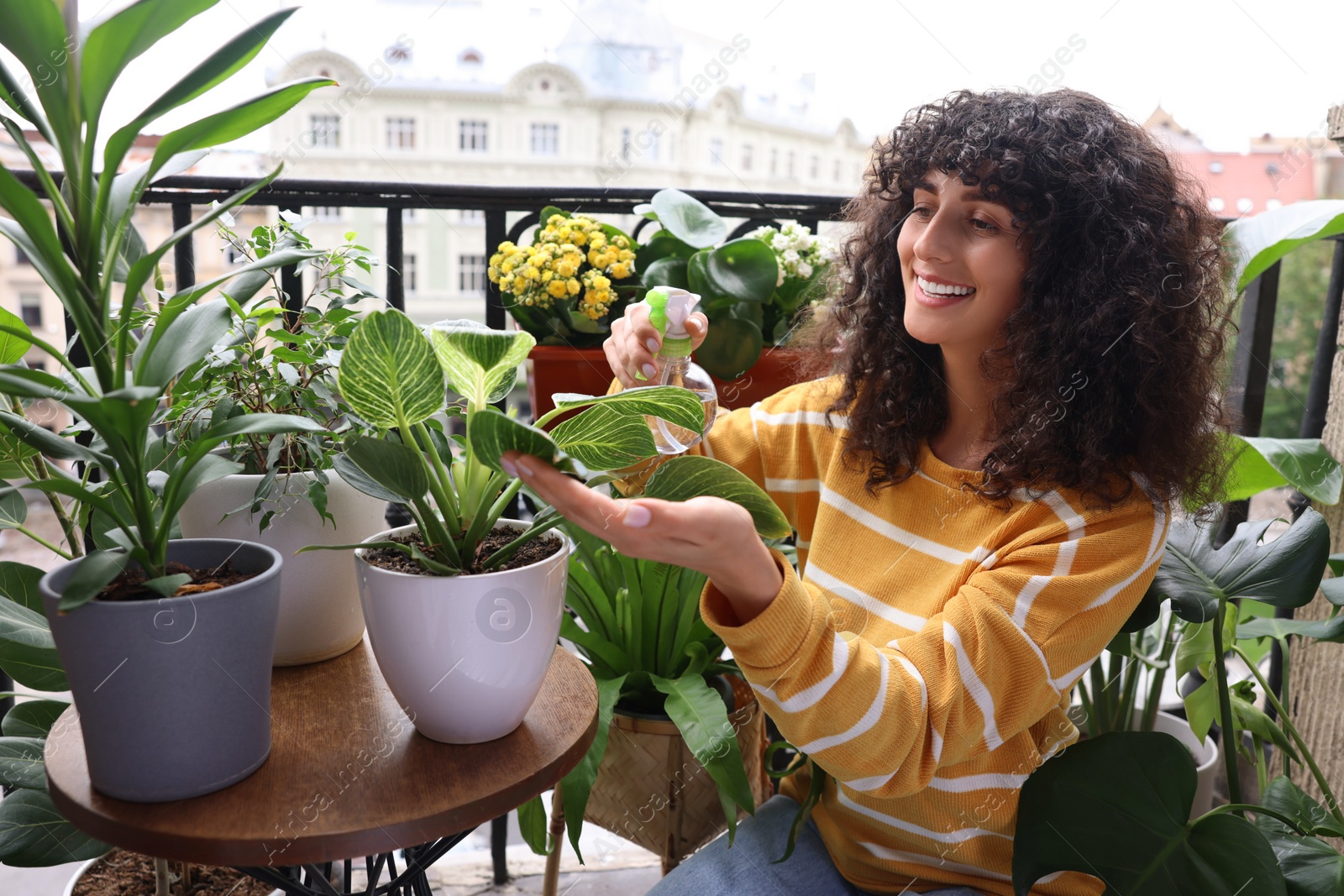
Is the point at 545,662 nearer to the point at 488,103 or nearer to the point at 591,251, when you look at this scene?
the point at 591,251

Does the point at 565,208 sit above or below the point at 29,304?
above

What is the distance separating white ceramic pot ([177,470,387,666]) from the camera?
2.66 feet

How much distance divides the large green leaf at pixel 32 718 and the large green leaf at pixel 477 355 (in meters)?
0.63

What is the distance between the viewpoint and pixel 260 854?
0.63m

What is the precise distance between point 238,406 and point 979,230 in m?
0.73

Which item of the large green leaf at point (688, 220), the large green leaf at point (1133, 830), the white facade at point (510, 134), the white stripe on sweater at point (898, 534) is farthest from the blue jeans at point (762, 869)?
the white facade at point (510, 134)

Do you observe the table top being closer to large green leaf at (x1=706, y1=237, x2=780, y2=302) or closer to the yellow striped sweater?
the yellow striped sweater

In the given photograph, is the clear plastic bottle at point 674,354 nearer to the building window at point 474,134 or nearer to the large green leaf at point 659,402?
the large green leaf at point 659,402

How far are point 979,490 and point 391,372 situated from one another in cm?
61

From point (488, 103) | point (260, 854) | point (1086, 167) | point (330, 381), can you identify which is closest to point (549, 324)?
point (330, 381)

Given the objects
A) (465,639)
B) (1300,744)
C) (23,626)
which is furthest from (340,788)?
(1300,744)

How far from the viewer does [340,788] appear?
0.69 m

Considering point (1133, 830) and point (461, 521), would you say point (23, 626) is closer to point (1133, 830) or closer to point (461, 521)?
point (461, 521)

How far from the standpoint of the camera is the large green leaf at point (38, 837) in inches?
34.1
